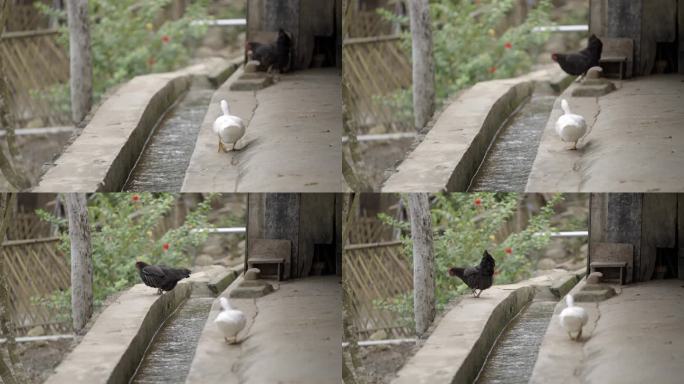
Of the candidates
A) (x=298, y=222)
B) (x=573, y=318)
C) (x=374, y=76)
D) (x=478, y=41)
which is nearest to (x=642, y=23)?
(x=478, y=41)

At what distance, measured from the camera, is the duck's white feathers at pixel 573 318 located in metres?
4.25

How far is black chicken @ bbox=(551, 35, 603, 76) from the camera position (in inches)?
162

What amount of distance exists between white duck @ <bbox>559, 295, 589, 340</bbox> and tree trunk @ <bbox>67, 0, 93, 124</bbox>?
72.2 inches

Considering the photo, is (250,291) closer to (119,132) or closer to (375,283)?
(375,283)

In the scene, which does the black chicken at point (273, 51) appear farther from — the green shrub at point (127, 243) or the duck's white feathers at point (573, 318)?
the duck's white feathers at point (573, 318)

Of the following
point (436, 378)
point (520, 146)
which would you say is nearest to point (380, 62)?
point (520, 146)

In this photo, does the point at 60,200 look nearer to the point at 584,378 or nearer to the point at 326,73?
the point at 326,73

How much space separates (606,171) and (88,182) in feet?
5.79

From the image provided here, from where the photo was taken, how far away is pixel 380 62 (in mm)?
4289

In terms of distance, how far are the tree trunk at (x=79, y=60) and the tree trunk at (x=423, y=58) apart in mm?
1142

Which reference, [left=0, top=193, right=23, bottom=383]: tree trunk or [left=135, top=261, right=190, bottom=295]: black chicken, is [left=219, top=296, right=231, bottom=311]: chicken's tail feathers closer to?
[left=135, top=261, right=190, bottom=295]: black chicken

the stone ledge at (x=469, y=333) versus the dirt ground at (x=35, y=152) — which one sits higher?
the dirt ground at (x=35, y=152)

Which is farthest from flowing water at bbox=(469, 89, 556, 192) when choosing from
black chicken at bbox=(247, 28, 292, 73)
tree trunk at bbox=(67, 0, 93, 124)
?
tree trunk at bbox=(67, 0, 93, 124)

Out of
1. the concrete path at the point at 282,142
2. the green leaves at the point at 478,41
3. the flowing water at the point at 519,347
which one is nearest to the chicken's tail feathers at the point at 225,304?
the concrete path at the point at 282,142
